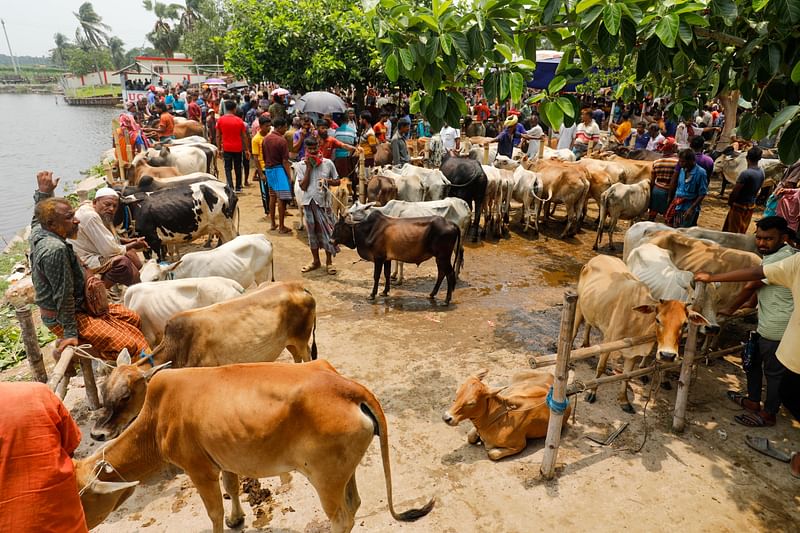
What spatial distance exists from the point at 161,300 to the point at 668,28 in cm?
477

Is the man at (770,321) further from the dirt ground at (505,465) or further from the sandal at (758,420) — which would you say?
the dirt ground at (505,465)

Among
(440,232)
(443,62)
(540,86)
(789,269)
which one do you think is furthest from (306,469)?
(540,86)

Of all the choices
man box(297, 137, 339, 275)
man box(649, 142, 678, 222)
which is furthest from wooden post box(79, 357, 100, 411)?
man box(649, 142, 678, 222)

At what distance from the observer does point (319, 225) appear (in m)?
8.34

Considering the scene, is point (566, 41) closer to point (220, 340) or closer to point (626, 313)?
point (626, 313)

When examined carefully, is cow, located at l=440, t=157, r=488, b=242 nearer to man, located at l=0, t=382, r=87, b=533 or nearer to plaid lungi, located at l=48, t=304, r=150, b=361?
plaid lungi, located at l=48, t=304, r=150, b=361

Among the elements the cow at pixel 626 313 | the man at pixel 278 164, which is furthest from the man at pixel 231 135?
the cow at pixel 626 313

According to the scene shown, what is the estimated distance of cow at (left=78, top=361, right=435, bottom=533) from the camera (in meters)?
3.19

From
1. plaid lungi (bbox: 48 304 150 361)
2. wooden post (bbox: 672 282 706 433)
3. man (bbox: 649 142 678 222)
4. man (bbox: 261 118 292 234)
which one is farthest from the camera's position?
man (bbox: 261 118 292 234)

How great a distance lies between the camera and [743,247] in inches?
256

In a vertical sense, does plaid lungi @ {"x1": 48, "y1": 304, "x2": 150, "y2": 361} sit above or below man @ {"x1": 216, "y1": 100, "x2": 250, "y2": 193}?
below

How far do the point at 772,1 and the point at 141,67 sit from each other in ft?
150

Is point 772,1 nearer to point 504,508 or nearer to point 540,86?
point 504,508

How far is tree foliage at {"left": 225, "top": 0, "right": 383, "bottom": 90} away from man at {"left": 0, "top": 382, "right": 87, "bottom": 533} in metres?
13.7
